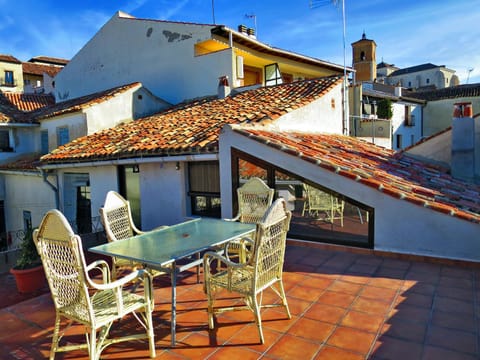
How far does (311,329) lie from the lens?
358cm

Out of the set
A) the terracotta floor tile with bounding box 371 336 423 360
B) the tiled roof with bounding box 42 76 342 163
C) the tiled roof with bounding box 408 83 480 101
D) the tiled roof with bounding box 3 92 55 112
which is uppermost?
the tiled roof with bounding box 408 83 480 101

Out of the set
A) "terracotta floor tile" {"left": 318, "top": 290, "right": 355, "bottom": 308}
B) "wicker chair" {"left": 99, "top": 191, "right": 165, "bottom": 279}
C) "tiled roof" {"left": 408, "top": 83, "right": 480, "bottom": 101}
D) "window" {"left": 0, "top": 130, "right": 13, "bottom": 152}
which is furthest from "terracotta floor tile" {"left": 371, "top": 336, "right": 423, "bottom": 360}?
"tiled roof" {"left": 408, "top": 83, "right": 480, "bottom": 101}

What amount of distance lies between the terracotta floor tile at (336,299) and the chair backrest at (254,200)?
6.24ft

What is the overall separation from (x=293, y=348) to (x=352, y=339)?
596 millimetres

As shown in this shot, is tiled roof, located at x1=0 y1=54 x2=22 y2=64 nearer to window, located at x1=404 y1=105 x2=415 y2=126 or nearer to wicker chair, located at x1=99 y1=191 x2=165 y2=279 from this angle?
window, located at x1=404 y1=105 x2=415 y2=126

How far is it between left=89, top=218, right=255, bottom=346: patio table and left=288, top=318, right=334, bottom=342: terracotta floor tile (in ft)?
3.99

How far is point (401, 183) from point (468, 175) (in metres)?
4.42

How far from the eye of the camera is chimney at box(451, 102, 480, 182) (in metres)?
9.32

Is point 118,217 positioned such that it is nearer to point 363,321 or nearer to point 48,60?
point 363,321

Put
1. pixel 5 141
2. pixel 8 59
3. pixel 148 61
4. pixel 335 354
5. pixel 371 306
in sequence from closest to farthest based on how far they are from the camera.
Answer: pixel 335 354, pixel 371 306, pixel 148 61, pixel 5 141, pixel 8 59

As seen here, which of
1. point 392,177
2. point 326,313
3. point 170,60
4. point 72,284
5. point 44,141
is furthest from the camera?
point 44,141

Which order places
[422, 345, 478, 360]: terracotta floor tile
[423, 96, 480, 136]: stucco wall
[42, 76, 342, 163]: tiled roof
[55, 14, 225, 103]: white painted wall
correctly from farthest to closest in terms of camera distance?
[423, 96, 480, 136]: stucco wall, [55, 14, 225, 103]: white painted wall, [42, 76, 342, 163]: tiled roof, [422, 345, 478, 360]: terracotta floor tile

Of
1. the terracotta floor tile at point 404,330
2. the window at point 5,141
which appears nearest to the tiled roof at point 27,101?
the window at point 5,141

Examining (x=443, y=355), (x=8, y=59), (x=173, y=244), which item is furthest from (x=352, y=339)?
(x=8, y=59)
